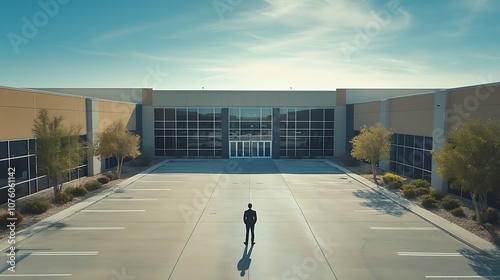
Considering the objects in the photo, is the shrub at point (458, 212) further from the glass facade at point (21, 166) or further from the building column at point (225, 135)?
the building column at point (225, 135)

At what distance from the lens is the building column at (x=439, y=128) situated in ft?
70.0

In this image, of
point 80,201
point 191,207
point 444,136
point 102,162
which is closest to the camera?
point 191,207

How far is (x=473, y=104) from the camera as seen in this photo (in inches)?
752

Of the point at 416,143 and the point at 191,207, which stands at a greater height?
the point at 416,143

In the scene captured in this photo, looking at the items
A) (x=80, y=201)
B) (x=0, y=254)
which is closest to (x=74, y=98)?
(x=80, y=201)

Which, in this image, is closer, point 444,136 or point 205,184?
point 444,136

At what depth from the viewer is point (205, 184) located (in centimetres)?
2458

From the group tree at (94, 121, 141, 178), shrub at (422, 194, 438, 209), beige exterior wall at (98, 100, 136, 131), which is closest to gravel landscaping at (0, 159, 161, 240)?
tree at (94, 121, 141, 178)

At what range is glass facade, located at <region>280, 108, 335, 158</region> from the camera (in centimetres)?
4147

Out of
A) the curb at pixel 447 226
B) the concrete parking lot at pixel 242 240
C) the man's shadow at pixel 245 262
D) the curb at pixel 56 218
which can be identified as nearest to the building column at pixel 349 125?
the curb at pixel 447 226

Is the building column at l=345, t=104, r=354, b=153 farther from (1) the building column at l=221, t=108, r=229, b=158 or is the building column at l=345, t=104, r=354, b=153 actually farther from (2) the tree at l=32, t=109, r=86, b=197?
(2) the tree at l=32, t=109, r=86, b=197

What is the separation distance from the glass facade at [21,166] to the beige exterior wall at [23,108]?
0.52 metres

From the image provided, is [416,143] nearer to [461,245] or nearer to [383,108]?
[383,108]

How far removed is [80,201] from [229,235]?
10318 millimetres
